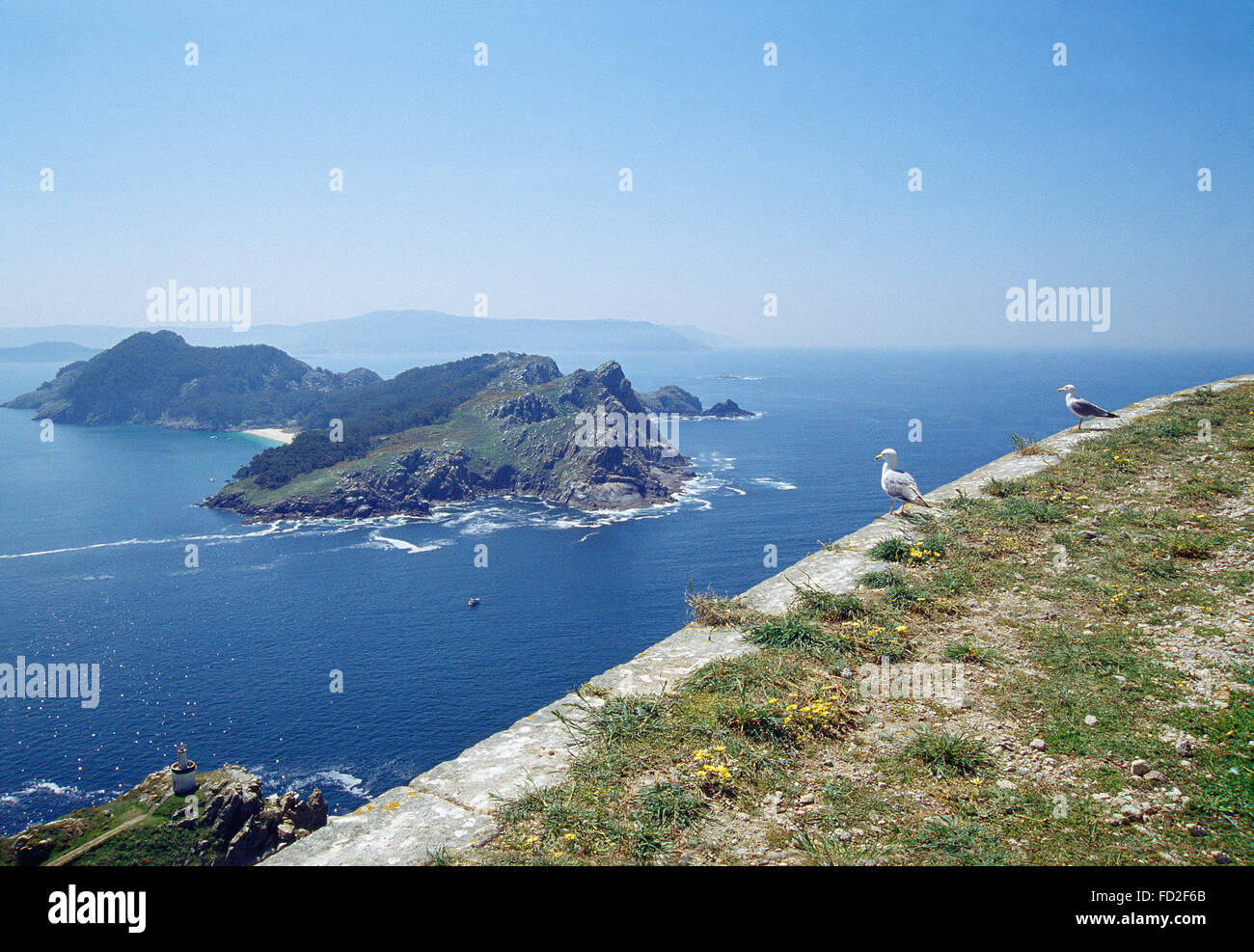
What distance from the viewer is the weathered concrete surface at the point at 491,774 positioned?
537 cm

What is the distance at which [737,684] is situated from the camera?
734 centimetres

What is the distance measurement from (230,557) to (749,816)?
358 feet

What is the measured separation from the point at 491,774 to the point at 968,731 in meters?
4.66

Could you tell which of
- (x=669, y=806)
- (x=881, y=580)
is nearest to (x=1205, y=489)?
(x=881, y=580)

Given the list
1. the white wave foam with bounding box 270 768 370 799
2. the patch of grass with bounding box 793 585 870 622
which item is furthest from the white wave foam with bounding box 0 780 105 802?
the patch of grass with bounding box 793 585 870 622

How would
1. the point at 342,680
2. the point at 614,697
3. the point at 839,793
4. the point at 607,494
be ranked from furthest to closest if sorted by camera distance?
the point at 607,494, the point at 342,680, the point at 614,697, the point at 839,793

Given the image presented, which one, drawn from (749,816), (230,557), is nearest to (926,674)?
(749,816)

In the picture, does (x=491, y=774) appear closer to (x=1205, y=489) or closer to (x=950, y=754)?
(x=950, y=754)

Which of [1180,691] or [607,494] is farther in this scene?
[607,494]

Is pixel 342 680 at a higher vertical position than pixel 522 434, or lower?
lower

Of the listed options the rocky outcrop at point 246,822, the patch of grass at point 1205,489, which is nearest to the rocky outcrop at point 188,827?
the rocky outcrop at point 246,822

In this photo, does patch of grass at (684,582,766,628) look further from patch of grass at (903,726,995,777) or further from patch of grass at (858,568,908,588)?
patch of grass at (903,726,995,777)

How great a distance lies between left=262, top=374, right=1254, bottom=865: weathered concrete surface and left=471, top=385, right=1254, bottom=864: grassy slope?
0.31 metres
